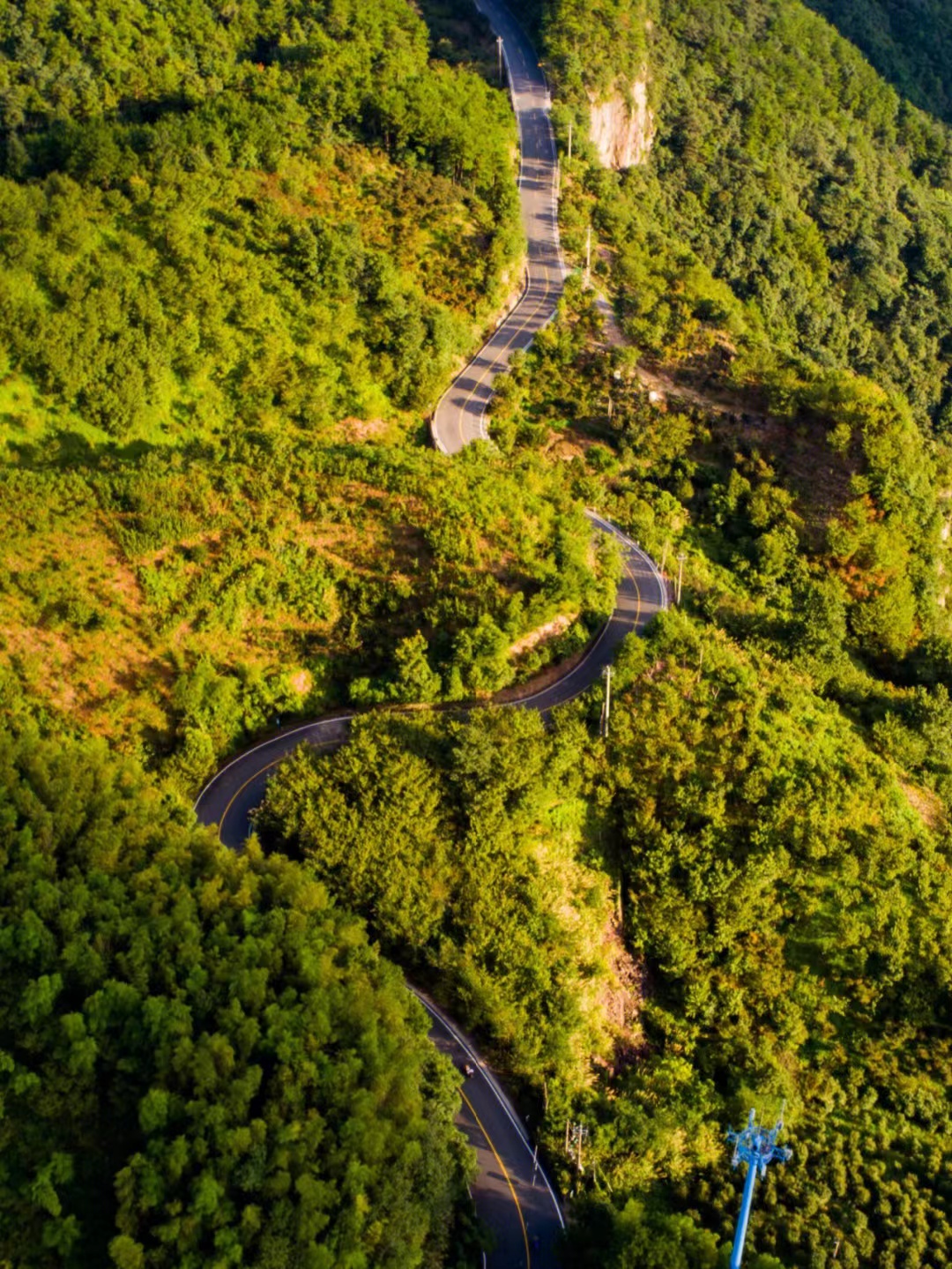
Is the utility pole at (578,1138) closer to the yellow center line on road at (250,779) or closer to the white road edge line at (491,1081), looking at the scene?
the white road edge line at (491,1081)

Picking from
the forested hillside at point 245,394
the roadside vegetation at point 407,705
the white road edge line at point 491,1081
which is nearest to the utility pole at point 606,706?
the roadside vegetation at point 407,705

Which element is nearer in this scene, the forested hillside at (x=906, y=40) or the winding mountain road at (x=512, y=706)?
the winding mountain road at (x=512, y=706)

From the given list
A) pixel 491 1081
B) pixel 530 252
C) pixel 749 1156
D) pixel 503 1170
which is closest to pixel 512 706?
pixel 491 1081

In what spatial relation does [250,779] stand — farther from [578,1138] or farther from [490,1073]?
[578,1138]

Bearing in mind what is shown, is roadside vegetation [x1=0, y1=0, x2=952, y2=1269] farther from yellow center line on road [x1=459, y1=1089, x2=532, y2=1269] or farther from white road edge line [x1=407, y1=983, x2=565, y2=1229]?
yellow center line on road [x1=459, y1=1089, x2=532, y2=1269]

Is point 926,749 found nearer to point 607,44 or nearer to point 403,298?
point 403,298

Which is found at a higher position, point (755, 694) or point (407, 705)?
point (755, 694)
